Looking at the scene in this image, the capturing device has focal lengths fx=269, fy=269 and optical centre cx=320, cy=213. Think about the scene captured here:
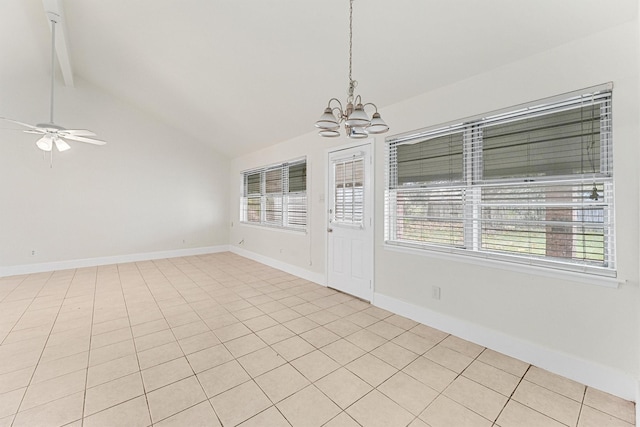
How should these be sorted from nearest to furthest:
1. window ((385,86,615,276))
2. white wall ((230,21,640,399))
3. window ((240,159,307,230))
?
white wall ((230,21,640,399))
window ((385,86,615,276))
window ((240,159,307,230))

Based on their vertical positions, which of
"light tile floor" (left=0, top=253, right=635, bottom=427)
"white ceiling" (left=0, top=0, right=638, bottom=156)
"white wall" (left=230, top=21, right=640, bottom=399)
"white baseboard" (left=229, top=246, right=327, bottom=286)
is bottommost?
"light tile floor" (left=0, top=253, right=635, bottom=427)

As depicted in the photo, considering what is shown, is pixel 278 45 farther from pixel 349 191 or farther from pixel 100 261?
pixel 100 261

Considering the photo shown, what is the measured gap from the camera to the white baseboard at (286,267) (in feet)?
14.4

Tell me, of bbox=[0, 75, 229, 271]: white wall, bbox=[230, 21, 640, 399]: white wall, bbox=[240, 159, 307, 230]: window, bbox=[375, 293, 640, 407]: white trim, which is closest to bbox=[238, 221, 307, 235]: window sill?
bbox=[240, 159, 307, 230]: window

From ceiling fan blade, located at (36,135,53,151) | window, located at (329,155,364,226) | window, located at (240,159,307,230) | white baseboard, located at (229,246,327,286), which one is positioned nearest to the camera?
ceiling fan blade, located at (36,135,53,151)

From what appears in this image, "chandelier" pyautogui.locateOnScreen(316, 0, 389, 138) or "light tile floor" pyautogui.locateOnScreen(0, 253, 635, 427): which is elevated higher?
"chandelier" pyautogui.locateOnScreen(316, 0, 389, 138)

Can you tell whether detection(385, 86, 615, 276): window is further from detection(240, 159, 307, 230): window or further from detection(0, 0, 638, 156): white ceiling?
detection(240, 159, 307, 230): window

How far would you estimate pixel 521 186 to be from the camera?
229 cm

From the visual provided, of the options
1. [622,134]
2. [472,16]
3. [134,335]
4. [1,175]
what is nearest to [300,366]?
[134,335]

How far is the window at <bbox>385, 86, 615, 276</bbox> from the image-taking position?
196cm

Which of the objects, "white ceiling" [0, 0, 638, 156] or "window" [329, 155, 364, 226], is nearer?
"white ceiling" [0, 0, 638, 156]

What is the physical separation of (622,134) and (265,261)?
210 inches

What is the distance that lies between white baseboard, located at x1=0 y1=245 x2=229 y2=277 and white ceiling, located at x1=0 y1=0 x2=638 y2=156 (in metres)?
2.70

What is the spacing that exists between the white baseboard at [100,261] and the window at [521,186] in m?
5.44
